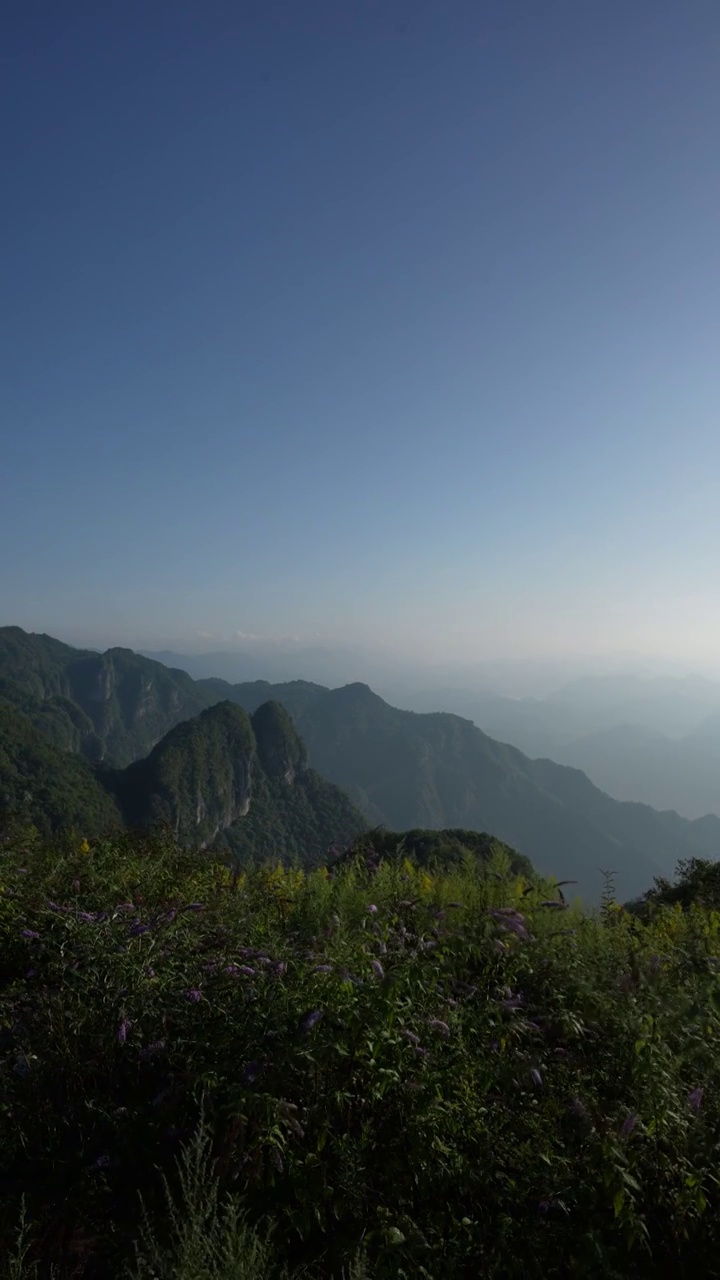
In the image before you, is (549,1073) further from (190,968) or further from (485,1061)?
(190,968)

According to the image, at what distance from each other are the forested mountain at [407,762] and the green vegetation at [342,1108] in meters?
121

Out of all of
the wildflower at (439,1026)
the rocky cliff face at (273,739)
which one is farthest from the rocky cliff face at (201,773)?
the wildflower at (439,1026)

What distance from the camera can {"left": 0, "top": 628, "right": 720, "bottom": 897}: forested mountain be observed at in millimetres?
134250

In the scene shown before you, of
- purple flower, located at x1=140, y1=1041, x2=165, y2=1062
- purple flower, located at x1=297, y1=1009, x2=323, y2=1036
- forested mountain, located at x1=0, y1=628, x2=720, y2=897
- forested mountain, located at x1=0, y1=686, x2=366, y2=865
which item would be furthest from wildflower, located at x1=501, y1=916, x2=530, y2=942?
forested mountain, located at x1=0, y1=628, x2=720, y2=897

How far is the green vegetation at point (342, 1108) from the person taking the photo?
176 cm

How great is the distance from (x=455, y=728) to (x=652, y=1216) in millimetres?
→ 178183

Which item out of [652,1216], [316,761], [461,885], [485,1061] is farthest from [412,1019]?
[316,761]

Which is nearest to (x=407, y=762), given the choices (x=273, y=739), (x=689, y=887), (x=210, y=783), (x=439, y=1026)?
(x=273, y=739)

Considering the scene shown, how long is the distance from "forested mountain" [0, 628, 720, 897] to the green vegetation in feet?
397

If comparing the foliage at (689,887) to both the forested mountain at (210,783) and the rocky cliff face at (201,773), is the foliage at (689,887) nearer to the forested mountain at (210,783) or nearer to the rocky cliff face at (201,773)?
the forested mountain at (210,783)

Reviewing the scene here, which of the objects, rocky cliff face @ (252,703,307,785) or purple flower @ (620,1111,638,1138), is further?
rocky cliff face @ (252,703,307,785)

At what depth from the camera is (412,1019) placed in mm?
2184

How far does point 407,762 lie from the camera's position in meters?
165

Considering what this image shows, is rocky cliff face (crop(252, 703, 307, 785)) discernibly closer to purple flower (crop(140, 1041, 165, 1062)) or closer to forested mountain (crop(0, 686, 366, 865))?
forested mountain (crop(0, 686, 366, 865))
